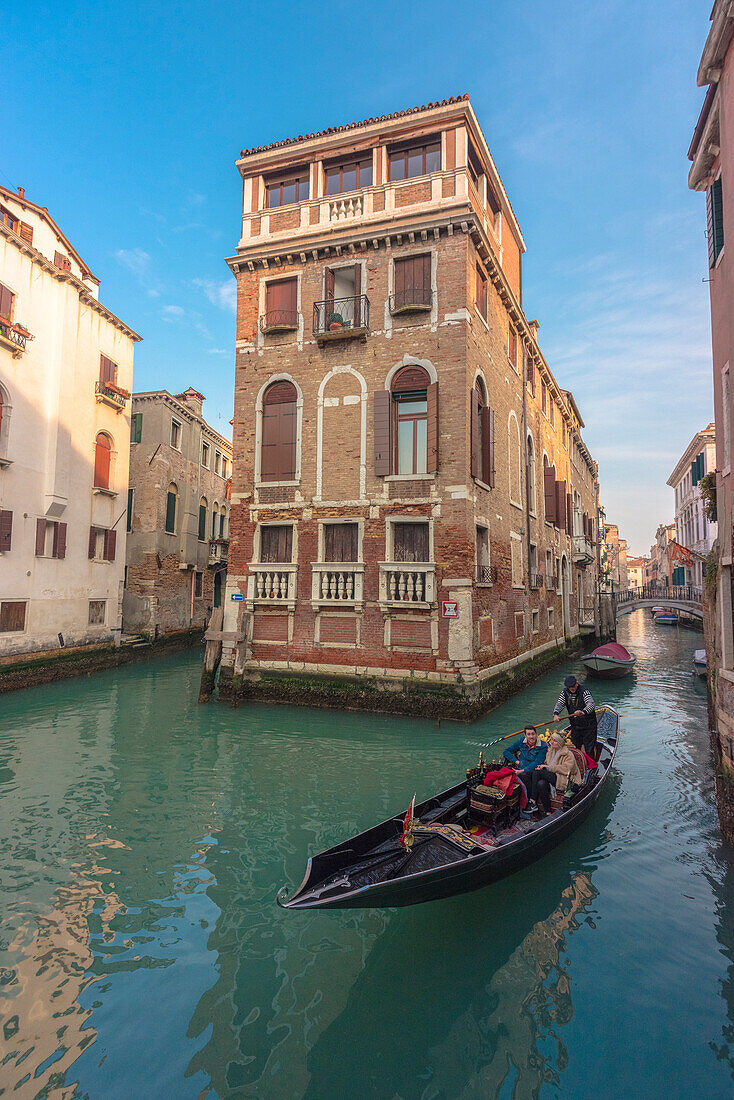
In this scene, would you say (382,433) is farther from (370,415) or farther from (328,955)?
(328,955)

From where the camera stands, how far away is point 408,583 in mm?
13078

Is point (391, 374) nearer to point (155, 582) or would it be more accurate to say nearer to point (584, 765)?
point (584, 765)

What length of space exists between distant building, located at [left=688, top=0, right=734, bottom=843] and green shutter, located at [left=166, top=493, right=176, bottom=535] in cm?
2175

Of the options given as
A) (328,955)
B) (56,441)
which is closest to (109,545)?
(56,441)

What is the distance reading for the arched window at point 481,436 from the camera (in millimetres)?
13555

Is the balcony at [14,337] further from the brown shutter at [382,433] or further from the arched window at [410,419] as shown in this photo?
the arched window at [410,419]

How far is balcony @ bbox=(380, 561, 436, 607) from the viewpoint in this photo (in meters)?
12.9

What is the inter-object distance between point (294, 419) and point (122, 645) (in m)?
11.6

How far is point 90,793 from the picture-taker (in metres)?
8.51

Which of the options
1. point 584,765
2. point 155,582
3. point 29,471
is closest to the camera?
point 584,765

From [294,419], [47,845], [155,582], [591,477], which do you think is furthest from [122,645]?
[591,477]

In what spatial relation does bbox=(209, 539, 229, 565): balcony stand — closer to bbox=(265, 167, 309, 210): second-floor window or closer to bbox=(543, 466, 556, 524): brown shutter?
bbox=(543, 466, 556, 524): brown shutter

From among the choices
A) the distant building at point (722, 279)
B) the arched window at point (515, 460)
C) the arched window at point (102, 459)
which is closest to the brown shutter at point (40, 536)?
the arched window at point (102, 459)

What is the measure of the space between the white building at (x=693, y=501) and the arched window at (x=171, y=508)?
27590mm
